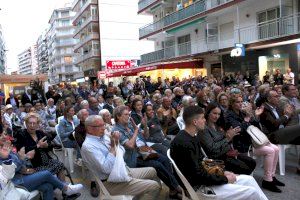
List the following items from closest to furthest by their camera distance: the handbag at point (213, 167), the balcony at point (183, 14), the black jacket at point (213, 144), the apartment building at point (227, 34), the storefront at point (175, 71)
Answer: the handbag at point (213, 167) → the black jacket at point (213, 144) → the apartment building at point (227, 34) → the balcony at point (183, 14) → the storefront at point (175, 71)

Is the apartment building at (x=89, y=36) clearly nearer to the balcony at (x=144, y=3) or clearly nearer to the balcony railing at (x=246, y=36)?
the balcony at (x=144, y=3)

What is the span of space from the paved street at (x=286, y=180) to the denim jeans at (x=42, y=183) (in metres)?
1.12

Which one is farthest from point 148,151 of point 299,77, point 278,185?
point 299,77

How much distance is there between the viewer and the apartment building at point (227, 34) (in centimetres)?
2125

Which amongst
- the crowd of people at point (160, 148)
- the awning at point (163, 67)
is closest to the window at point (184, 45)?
the awning at point (163, 67)

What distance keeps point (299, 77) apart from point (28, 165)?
17683 mm

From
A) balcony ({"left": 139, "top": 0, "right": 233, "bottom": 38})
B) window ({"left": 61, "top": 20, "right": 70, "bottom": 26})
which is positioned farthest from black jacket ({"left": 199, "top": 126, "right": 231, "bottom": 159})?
window ({"left": 61, "top": 20, "right": 70, "bottom": 26})

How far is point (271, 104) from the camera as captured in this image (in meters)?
7.13

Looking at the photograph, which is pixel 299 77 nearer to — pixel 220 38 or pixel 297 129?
pixel 220 38

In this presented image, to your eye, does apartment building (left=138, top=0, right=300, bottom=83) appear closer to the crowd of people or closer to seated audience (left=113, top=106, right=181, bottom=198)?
the crowd of people

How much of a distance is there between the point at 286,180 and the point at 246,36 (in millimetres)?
19514

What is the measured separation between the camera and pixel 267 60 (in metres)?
22.8

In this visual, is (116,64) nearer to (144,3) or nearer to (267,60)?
(267,60)

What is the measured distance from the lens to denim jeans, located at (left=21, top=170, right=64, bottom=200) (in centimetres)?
484
